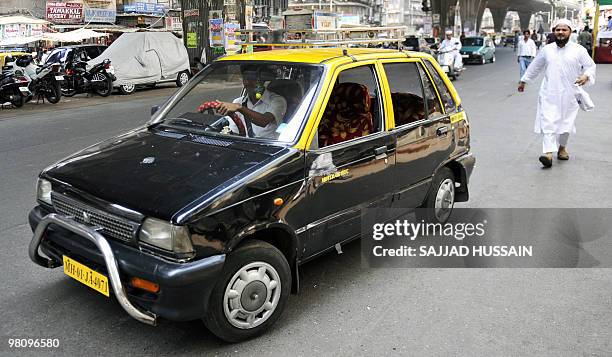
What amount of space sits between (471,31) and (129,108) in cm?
6366

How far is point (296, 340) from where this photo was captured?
330 cm

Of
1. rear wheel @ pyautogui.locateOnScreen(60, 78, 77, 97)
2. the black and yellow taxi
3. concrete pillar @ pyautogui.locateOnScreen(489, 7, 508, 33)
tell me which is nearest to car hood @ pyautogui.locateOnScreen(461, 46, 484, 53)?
rear wheel @ pyautogui.locateOnScreen(60, 78, 77, 97)

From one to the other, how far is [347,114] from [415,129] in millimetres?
566

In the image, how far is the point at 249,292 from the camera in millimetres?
3193

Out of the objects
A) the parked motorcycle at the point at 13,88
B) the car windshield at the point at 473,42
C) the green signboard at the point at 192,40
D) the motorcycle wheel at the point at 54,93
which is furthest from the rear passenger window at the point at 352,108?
the car windshield at the point at 473,42

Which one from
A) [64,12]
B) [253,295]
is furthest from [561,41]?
[64,12]

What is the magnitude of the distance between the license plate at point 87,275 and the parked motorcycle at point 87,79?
14.9 metres

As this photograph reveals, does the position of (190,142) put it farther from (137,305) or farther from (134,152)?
(137,305)

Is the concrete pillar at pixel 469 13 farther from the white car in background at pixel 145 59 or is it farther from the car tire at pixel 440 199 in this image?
the car tire at pixel 440 199

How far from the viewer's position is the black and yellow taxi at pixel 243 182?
2.94 m

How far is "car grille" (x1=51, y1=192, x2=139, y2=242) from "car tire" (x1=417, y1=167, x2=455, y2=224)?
2794 millimetres

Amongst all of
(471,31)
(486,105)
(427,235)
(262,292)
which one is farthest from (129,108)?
(471,31)

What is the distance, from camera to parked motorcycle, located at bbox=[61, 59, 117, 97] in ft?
55.4

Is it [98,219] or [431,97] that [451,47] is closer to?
[431,97]
